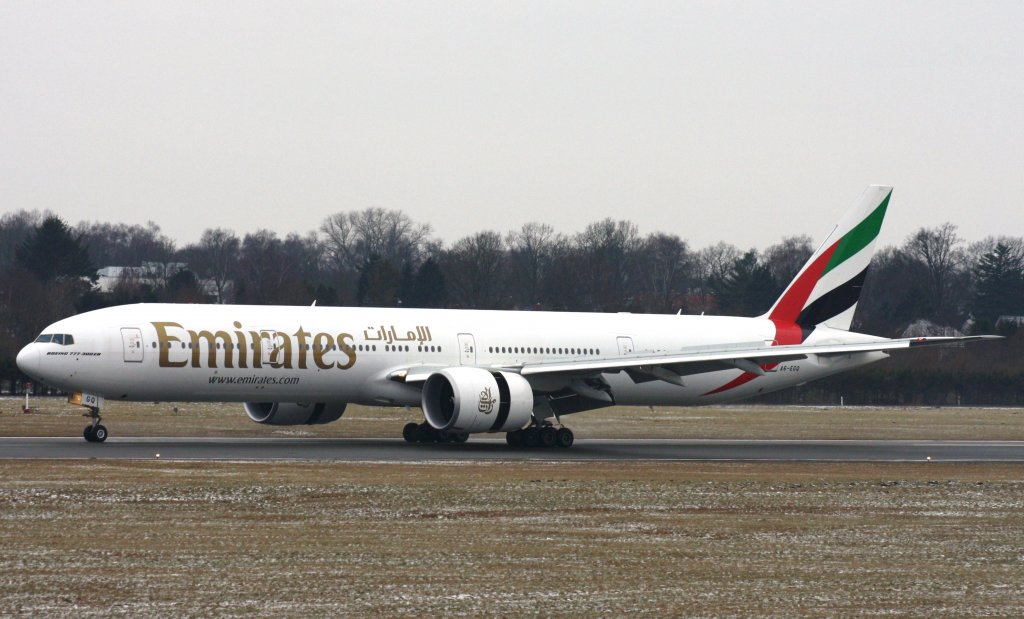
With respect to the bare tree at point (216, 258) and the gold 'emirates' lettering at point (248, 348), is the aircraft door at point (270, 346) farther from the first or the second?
the bare tree at point (216, 258)

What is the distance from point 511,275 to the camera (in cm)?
Answer: 11150

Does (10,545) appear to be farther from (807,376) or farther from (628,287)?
(628,287)

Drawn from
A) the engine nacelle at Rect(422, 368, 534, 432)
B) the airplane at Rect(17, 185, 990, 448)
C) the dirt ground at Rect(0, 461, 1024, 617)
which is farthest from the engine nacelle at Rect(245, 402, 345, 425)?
the dirt ground at Rect(0, 461, 1024, 617)

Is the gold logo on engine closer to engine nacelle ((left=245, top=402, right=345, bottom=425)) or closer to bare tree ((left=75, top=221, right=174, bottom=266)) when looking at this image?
engine nacelle ((left=245, top=402, right=345, bottom=425))

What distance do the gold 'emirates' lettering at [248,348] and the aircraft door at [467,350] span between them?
325 centimetres

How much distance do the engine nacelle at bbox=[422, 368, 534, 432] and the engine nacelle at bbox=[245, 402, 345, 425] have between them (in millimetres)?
→ 4185

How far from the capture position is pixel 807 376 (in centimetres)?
4069

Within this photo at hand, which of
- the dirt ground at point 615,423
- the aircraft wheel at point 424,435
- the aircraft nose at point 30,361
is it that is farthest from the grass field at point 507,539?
the dirt ground at point 615,423

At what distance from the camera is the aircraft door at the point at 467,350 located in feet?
118

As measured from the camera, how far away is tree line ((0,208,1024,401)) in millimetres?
98938

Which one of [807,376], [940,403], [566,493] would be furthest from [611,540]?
[940,403]

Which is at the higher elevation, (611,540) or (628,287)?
(628,287)

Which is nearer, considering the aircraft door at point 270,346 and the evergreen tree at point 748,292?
the aircraft door at point 270,346

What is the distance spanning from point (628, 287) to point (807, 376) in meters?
74.9
